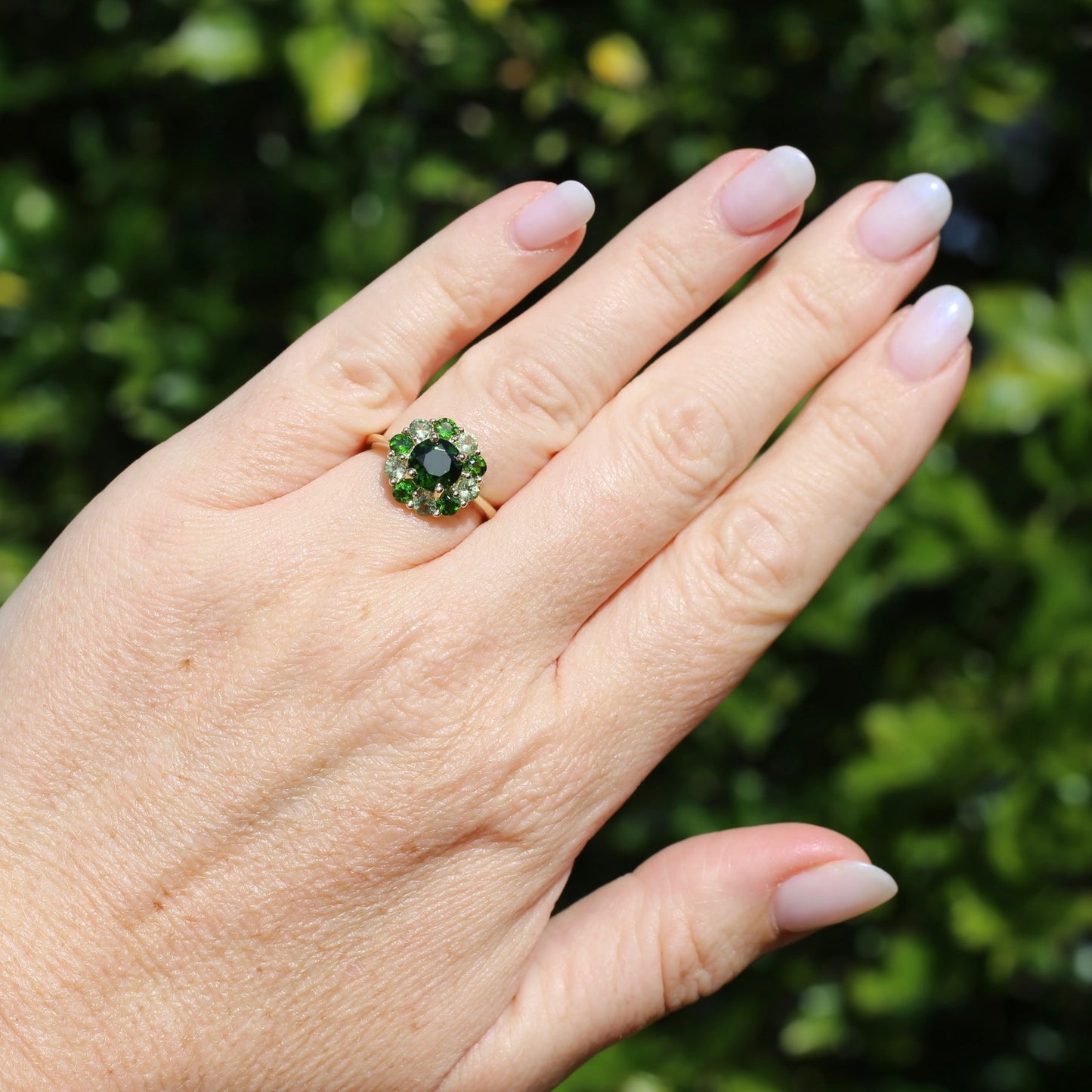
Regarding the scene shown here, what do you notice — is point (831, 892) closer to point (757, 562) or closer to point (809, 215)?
point (757, 562)

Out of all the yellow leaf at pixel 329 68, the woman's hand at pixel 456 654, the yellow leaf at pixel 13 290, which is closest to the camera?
the woman's hand at pixel 456 654

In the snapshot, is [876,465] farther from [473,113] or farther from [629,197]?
[473,113]

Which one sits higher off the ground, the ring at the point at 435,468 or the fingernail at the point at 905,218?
the ring at the point at 435,468

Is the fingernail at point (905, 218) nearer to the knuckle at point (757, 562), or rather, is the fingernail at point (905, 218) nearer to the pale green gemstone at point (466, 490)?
Answer: the knuckle at point (757, 562)

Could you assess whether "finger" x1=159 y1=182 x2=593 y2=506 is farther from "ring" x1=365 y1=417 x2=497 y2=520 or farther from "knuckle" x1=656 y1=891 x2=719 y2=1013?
"knuckle" x1=656 y1=891 x2=719 y2=1013

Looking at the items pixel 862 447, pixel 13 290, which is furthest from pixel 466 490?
pixel 13 290

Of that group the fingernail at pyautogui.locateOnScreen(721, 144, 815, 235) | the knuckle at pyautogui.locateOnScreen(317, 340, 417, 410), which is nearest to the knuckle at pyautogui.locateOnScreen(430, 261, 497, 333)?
the knuckle at pyautogui.locateOnScreen(317, 340, 417, 410)

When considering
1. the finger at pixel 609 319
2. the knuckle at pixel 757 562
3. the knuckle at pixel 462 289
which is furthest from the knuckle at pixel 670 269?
the knuckle at pixel 757 562
